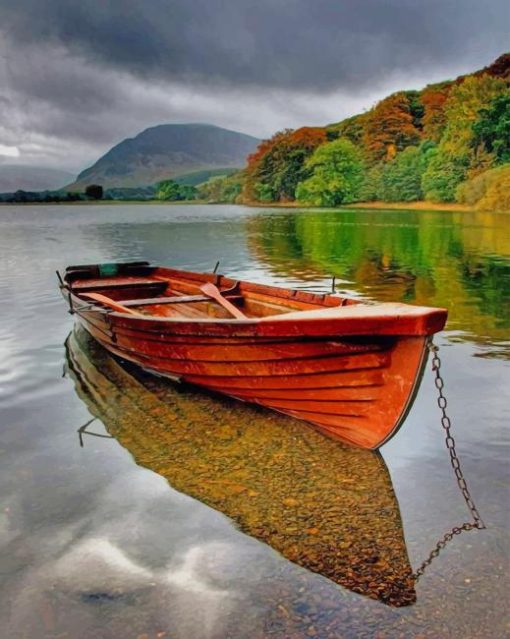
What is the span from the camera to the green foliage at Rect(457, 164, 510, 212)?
62938mm

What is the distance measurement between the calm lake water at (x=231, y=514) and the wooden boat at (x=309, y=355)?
1.22 feet

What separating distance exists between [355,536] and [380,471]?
1408 mm

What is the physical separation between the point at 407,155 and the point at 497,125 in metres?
17.1

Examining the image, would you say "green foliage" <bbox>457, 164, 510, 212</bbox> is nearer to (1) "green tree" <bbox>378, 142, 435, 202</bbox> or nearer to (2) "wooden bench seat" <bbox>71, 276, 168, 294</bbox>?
→ (1) "green tree" <bbox>378, 142, 435, 202</bbox>

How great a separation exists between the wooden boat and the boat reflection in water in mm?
329

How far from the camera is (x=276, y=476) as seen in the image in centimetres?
630

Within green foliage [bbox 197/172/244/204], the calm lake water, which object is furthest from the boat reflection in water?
green foliage [bbox 197/172/244/204]

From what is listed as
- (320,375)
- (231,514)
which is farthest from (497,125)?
(231,514)

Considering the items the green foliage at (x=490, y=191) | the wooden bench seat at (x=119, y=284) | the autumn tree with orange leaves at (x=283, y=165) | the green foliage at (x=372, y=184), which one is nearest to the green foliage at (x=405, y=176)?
the green foliage at (x=372, y=184)

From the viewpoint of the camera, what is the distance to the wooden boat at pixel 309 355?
6156 mm

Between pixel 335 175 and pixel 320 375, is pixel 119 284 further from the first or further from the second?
pixel 335 175

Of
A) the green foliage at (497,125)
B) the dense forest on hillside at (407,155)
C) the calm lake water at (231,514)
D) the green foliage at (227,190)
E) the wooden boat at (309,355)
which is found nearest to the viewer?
the calm lake water at (231,514)

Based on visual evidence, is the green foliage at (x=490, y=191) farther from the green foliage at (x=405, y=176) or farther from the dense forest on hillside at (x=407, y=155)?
the green foliage at (x=405, y=176)

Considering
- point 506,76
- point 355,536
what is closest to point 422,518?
point 355,536
